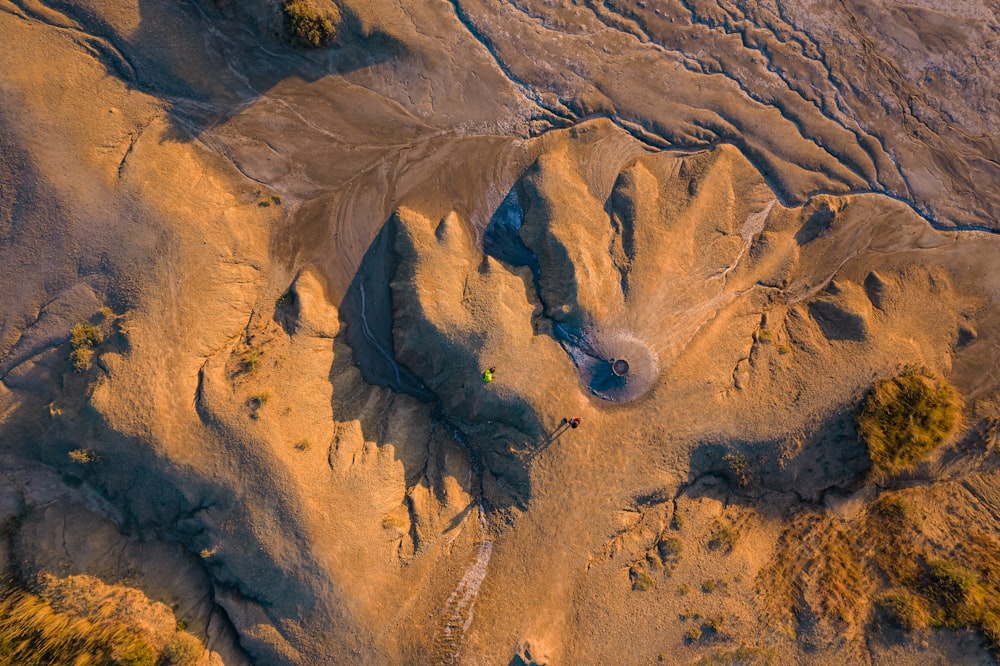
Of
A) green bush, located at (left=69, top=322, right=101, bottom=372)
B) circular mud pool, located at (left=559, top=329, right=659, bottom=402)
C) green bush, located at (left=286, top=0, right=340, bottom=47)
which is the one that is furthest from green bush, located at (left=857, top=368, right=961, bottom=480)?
green bush, located at (left=69, top=322, right=101, bottom=372)

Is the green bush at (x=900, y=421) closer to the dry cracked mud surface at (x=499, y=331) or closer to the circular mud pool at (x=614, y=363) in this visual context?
the dry cracked mud surface at (x=499, y=331)

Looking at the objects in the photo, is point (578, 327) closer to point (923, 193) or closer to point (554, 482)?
point (554, 482)

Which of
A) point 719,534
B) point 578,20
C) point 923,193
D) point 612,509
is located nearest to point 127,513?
point 612,509

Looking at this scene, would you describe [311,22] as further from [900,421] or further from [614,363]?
[900,421]

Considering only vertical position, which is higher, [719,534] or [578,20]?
[578,20]

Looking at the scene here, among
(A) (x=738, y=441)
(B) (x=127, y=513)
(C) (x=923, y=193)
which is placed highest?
(C) (x=923, y=193)

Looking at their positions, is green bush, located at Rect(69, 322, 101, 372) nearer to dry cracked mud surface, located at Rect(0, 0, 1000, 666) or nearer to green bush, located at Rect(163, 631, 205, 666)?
dry cracked mud surface, located at Rect(0, 0, 1000, 666)

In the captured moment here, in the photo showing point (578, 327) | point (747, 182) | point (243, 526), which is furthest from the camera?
point (747, 182)
